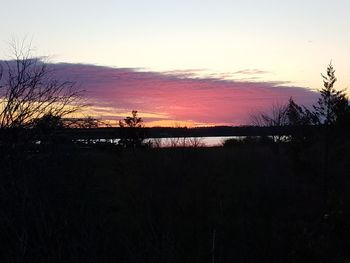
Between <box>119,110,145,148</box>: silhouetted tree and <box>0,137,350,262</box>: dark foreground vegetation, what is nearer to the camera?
<box>0,137,350,262</box>: dark foreground vegetation

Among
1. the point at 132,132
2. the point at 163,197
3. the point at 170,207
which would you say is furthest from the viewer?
the point at 132,132

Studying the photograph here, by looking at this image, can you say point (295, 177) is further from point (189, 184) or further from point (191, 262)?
point (191, 262)

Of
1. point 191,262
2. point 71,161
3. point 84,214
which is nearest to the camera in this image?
point 84,214

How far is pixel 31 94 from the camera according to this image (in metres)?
12.7

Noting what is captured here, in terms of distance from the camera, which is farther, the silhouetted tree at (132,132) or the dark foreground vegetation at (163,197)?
the silhouetted tree at (132,132)

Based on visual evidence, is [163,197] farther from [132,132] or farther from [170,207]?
[132,132]

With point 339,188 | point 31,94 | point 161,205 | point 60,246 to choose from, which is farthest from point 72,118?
point 339,188

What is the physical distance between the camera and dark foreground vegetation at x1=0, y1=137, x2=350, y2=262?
6.36 meters

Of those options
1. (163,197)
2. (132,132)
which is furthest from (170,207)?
(132,132)

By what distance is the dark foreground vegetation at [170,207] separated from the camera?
636 centimetres

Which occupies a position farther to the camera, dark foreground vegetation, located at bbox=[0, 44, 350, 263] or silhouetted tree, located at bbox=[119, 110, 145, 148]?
silhouetted tree, located at bbox=[119, 110, 145, 148]

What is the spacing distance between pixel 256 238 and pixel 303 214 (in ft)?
15.6

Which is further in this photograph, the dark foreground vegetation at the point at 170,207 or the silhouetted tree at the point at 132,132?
the silhouetted tree at the point at 132,132

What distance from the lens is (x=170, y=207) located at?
1691 cm
